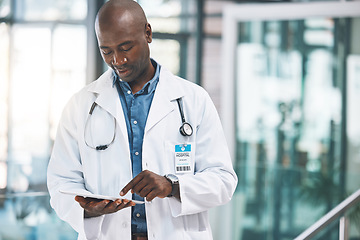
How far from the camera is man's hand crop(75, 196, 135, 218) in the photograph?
1.27m

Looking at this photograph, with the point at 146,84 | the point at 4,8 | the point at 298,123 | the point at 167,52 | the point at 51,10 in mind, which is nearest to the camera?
the point at 146,84

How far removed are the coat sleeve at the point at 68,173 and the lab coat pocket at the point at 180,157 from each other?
237 millimetres

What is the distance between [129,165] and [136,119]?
13 centimetres

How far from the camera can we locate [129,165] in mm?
1413

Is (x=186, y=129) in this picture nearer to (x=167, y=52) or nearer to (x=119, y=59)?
(x=119, y=59)

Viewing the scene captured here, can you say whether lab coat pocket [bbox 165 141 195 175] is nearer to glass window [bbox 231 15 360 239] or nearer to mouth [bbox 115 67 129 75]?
mouth [bbox 115 67 129 75]

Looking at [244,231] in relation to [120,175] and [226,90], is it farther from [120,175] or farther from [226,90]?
[120,175]

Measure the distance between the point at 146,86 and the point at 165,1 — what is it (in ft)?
13.2

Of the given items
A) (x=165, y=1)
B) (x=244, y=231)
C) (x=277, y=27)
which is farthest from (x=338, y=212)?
(x=165, y=1)

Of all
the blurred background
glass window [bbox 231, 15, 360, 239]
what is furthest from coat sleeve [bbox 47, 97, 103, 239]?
glass window [bbox 231, 15, 360, 239]

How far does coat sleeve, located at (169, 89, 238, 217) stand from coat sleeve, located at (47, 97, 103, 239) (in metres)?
0.24

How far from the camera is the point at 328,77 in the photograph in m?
4.49

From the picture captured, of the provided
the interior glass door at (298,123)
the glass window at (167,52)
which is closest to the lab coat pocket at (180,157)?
the interior glass door at (298,123)

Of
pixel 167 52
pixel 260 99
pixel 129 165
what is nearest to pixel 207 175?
pixel 129 165
